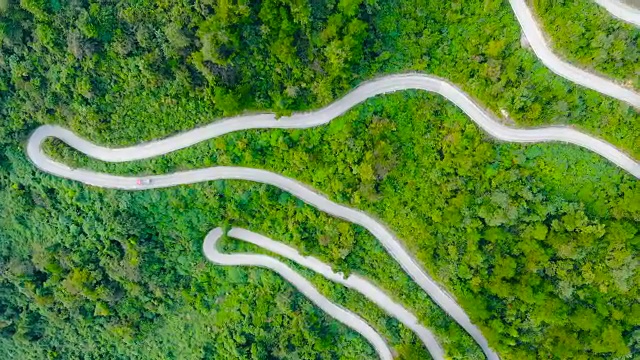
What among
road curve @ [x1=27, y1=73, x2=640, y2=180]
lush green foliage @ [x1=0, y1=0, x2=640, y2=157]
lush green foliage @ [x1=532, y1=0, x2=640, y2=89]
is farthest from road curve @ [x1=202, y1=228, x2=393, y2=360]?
lush green foliage @ [x1=532, y1=0, x2=640, y2=89]

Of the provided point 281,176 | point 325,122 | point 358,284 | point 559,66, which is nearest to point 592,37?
point 559,66

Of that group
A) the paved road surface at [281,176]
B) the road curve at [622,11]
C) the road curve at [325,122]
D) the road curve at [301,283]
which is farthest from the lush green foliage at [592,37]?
the road curve at [301,283]

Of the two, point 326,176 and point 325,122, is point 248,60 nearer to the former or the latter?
point 325,122

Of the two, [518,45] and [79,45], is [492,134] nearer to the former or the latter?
[518,45]

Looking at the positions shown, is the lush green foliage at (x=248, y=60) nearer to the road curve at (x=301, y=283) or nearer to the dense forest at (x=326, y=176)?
the dense forest at (x=326, y=176)

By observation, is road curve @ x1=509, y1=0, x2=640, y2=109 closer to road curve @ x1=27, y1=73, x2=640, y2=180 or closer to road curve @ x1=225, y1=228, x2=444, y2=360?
road curve @ x1=27, y1=73, x2=640, y2=180
